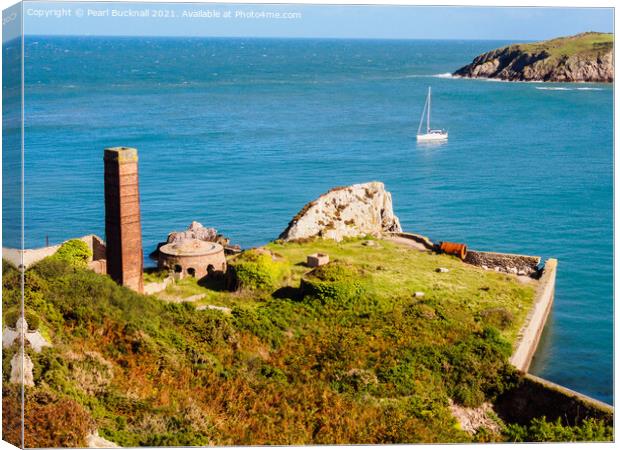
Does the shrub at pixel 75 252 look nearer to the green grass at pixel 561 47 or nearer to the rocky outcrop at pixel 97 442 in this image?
the rocky outcrop at pixel 97 442

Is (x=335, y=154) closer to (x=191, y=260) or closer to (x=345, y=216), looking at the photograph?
(x=345, y=216)

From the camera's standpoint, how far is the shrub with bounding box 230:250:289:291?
33.2m

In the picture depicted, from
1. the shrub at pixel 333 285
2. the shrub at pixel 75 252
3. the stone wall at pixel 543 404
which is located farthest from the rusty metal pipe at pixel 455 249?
the shrub at pixel 75 252

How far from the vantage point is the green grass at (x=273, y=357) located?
1981 centimetres

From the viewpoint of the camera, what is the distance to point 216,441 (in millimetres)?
19281

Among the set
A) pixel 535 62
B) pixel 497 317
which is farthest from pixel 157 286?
pixel 535 62

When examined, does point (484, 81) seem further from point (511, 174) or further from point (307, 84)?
point (511, 174)

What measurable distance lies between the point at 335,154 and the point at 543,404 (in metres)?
52.0

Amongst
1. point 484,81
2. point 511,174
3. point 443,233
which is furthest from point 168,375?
point 484,81

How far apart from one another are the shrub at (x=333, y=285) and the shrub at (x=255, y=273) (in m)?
1.53

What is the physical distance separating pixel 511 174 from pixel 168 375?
115 ft

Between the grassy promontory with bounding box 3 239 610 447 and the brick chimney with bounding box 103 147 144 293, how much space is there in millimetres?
1870

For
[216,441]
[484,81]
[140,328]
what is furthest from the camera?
[484,81]

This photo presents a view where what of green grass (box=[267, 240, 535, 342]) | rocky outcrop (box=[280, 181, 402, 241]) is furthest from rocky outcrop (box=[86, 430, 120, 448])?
rocky outcrop (box=[280, 181, 402, 241])
